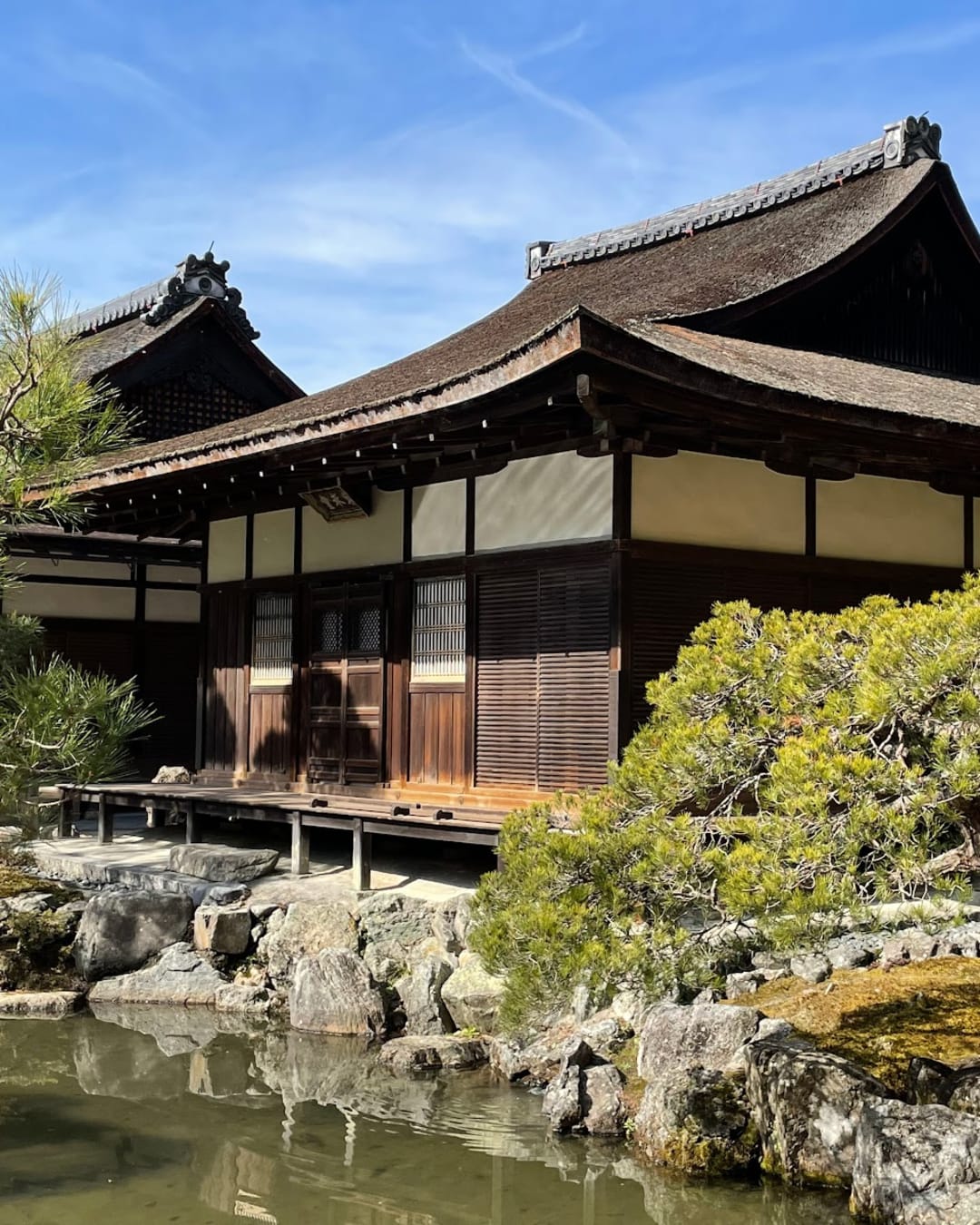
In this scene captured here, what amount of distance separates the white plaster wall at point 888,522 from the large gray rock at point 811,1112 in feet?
20.3

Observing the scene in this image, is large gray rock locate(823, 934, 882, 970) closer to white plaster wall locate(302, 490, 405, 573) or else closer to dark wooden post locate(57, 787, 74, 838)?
white plaster wall locate(302, 490, 405, 573)

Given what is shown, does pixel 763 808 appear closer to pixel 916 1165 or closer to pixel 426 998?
pixel 916 1165

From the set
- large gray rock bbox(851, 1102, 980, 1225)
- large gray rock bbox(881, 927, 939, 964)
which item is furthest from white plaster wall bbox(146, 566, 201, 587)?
large gray rock bbox(851, 1102, 980, 1225)

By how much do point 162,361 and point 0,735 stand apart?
14.7m

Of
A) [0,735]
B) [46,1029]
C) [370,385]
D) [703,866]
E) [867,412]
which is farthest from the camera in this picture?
[370,385]

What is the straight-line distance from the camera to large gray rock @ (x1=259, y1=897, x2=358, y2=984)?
10086mm

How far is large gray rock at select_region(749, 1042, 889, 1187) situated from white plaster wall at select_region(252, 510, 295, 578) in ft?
28.9

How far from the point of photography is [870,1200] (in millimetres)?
5883

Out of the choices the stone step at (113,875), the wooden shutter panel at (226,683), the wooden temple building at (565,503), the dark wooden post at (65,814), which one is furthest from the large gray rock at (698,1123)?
the dark wooden post at (65,814)

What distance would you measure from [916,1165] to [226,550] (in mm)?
11048

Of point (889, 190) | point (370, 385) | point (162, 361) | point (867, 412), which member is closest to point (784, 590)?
point (867, 412)

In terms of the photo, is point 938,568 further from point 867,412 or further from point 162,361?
point 162,361

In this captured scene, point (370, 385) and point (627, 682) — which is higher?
point (370, 385)

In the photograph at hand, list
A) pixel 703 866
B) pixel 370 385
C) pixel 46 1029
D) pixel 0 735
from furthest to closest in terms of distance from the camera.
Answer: pixel 370 385, pixel 46 1029, pixel 0 735, pixel 703 866
